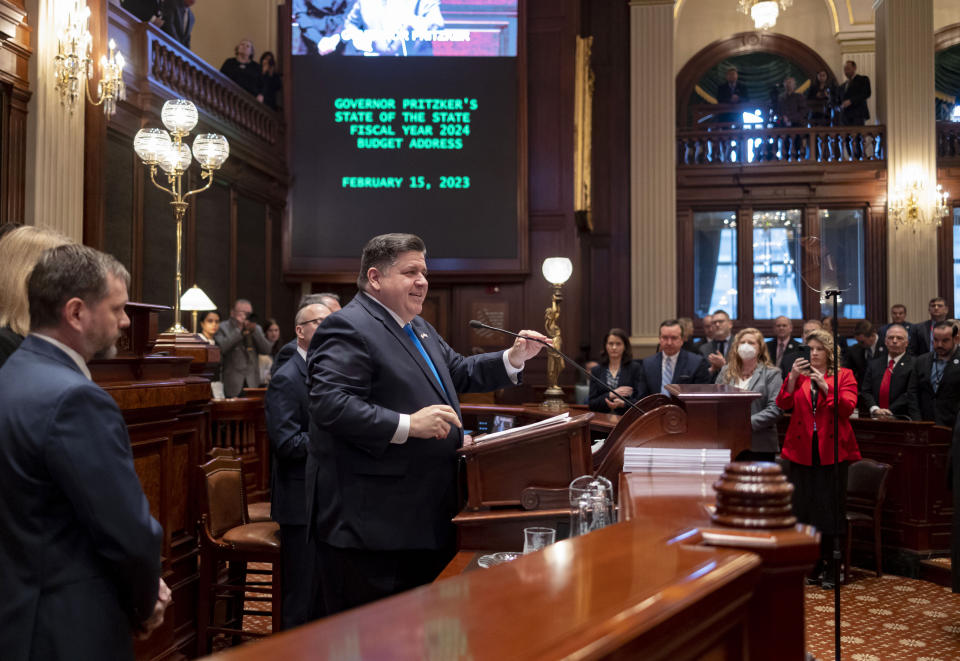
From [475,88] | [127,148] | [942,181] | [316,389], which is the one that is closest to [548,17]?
[475,88]

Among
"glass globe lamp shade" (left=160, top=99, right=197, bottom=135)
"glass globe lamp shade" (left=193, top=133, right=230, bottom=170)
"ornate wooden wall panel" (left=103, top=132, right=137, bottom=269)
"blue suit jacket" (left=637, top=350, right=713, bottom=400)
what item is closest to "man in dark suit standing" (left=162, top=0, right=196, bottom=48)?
"ornate wooden wall panel" (left=103, top=132, right=137, bottom=269)

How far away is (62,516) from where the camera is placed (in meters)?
1.64

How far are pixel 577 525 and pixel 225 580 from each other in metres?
2.82

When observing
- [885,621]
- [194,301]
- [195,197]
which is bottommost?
[885,621]

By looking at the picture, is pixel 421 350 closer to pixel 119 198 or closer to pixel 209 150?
pixel 209 150

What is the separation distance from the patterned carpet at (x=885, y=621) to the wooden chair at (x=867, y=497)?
0.77 ft

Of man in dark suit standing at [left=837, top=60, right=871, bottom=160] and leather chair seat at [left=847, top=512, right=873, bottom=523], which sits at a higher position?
man in dark suit standing at [left=837, top=60, right=871, bottom=160]

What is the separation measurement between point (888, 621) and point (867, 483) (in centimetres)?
136

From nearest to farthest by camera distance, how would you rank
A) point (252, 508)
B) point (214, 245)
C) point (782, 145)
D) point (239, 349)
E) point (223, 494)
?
1. point (223, 494)
2. point (252, 508)
3. point (239, 349)
4. point (214, 245)
5. point (782, 145)

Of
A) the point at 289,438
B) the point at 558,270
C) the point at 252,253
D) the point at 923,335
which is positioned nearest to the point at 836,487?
the point at 289,438

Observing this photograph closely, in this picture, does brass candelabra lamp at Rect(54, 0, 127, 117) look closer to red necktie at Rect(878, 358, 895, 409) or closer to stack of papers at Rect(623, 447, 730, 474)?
stack of papers at Rect(623, 447, 730, 474)

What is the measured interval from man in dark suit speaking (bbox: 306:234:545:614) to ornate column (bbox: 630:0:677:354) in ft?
32.0

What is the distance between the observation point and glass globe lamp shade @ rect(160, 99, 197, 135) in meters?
5.80

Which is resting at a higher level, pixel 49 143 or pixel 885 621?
pixel 49 143
